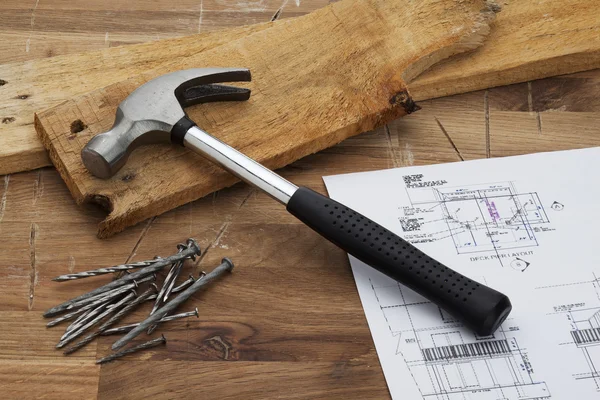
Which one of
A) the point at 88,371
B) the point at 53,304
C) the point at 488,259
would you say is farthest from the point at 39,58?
the point at 488,259

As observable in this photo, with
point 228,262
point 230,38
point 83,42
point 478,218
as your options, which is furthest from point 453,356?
point 83,42

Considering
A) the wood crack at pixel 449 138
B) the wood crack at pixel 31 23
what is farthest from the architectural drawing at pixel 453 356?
the wood crack at pixel 31 23

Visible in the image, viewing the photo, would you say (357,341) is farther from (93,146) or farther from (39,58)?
(39,58)

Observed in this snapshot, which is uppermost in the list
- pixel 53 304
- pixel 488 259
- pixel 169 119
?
pixel 169 119

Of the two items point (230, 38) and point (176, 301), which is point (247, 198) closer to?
point (176, 301)

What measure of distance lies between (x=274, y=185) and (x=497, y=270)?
46 cm

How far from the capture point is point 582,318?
54.9 inches

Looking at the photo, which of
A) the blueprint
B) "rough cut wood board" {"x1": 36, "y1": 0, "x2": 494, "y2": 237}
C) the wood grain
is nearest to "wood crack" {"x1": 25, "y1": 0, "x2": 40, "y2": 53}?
the wood grain

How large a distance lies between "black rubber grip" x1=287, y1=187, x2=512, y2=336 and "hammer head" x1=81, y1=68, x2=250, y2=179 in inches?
12.2

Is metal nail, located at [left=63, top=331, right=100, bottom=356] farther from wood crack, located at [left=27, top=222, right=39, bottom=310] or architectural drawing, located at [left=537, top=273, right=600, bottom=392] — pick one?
architectural drawing, located at [left=537, top=273, right=600, bottom=392]

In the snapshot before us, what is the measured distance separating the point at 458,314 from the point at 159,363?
530 millimetres

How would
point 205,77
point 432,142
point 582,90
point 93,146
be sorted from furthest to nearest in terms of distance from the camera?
point 582,90 < point 432,142 < point 205,77 < point 93,146

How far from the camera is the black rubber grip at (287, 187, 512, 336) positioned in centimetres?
131

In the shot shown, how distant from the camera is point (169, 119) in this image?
1.49m
